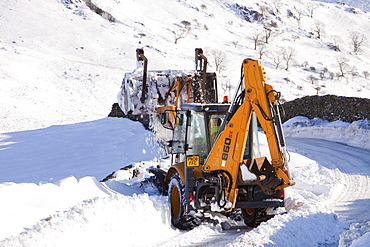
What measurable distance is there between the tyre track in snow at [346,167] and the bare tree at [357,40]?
234 feet

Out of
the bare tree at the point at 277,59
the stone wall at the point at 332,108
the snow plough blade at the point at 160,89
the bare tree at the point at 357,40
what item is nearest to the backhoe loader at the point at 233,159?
the snow plough blade at the point at 160,89

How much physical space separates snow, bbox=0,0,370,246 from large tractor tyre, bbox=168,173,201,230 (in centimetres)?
23

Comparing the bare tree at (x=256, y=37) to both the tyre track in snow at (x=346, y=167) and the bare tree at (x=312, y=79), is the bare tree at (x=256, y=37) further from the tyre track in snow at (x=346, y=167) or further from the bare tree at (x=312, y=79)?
the tyre track in snow at (x=346, y=167)

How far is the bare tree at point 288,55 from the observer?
69875mm

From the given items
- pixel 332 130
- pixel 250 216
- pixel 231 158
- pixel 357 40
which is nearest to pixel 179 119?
pixel 231 158

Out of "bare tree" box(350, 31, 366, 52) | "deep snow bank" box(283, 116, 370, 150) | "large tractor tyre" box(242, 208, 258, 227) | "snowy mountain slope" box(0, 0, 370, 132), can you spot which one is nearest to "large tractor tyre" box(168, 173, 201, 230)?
"large tractor tyre" box(242, 208, 258, 227)

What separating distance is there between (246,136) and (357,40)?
3523 inches

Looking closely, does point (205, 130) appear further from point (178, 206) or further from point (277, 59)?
point (277, 59)

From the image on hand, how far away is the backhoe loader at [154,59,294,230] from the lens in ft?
24.1

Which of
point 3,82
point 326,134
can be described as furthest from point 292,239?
point 3,82

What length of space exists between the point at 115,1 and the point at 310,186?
248 ft

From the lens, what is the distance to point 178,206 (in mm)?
8828

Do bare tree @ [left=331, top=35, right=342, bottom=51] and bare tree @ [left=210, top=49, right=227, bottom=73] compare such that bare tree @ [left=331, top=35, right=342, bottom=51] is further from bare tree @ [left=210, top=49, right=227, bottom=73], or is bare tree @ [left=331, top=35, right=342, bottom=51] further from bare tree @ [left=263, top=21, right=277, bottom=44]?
bare tree @ [left=210, top=49, right=227, bottom=73]

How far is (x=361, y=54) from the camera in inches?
3228
